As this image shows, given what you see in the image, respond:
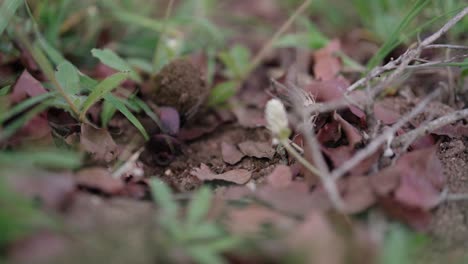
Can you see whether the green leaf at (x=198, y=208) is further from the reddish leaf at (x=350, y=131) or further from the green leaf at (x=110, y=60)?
the green leaf at (x=110, y=60)

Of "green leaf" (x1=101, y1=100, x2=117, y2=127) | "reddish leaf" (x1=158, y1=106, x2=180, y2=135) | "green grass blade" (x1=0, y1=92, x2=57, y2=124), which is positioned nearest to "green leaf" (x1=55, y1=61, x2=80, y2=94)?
"green grass blade" (x1=0, y1=92, x2=57, y2=124)

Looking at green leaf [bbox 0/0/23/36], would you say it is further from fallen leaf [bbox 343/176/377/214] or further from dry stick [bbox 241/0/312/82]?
fallen leaf [bbox 343/176/377/214]

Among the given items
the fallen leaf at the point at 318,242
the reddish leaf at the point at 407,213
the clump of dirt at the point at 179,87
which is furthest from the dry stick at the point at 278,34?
the fallen leaf at the point at 318,242

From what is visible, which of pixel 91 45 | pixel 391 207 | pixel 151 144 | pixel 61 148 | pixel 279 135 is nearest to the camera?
pixel 391 207

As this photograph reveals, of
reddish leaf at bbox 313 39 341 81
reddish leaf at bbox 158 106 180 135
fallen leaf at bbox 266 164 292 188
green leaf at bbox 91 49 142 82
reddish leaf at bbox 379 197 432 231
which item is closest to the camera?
reddish leaf at bbox 379 197 432 231

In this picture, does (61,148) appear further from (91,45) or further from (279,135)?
(91,45)

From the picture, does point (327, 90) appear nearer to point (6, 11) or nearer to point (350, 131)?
point (350, 131)

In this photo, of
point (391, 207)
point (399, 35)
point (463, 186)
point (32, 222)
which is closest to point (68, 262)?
point (32, 222)
